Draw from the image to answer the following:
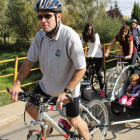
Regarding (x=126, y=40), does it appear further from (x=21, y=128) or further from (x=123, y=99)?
(x=21, y=128)

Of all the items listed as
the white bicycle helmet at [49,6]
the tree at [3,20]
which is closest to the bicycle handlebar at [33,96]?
the white bicycle helmet at [49,6]

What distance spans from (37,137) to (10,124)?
225 cm

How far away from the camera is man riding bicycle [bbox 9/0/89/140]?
6.44 ft

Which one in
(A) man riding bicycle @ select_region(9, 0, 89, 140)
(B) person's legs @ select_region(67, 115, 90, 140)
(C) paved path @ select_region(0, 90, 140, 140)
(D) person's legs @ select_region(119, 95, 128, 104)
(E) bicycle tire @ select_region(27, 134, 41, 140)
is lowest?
(C) paved path @ select_region(0, 90, 140, 140)

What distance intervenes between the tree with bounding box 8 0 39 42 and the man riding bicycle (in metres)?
22.7

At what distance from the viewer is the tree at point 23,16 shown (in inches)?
942

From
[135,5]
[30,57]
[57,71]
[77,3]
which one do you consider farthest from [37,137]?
[135,5]

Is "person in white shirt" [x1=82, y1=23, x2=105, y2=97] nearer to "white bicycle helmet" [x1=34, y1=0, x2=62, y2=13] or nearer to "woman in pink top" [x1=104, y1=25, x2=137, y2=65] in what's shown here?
"woman in pink top" [x1=104, y1=25, x2=137, y2=65]

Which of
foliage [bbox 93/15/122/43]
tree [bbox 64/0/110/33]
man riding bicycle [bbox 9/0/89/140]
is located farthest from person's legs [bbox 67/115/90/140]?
tree [bbox 64/0/110/33]

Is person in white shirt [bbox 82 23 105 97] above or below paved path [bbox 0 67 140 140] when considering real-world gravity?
above

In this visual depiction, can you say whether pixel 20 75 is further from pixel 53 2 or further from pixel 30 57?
pixel 53 2

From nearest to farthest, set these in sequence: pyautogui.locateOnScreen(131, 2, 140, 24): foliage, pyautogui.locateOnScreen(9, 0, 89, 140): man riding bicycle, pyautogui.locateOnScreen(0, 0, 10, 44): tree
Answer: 1. pyautogui.locateOnScreen(9, 0, 89, 140): man riding bicycle
2. pyautogui.locateOnScreen(0, 0, 10, 44): tree
3. pyautogui.locateOnScreen(131, 2, 140, 24): foliage

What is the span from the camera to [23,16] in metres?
24.3

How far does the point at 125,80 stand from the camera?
425 cm
